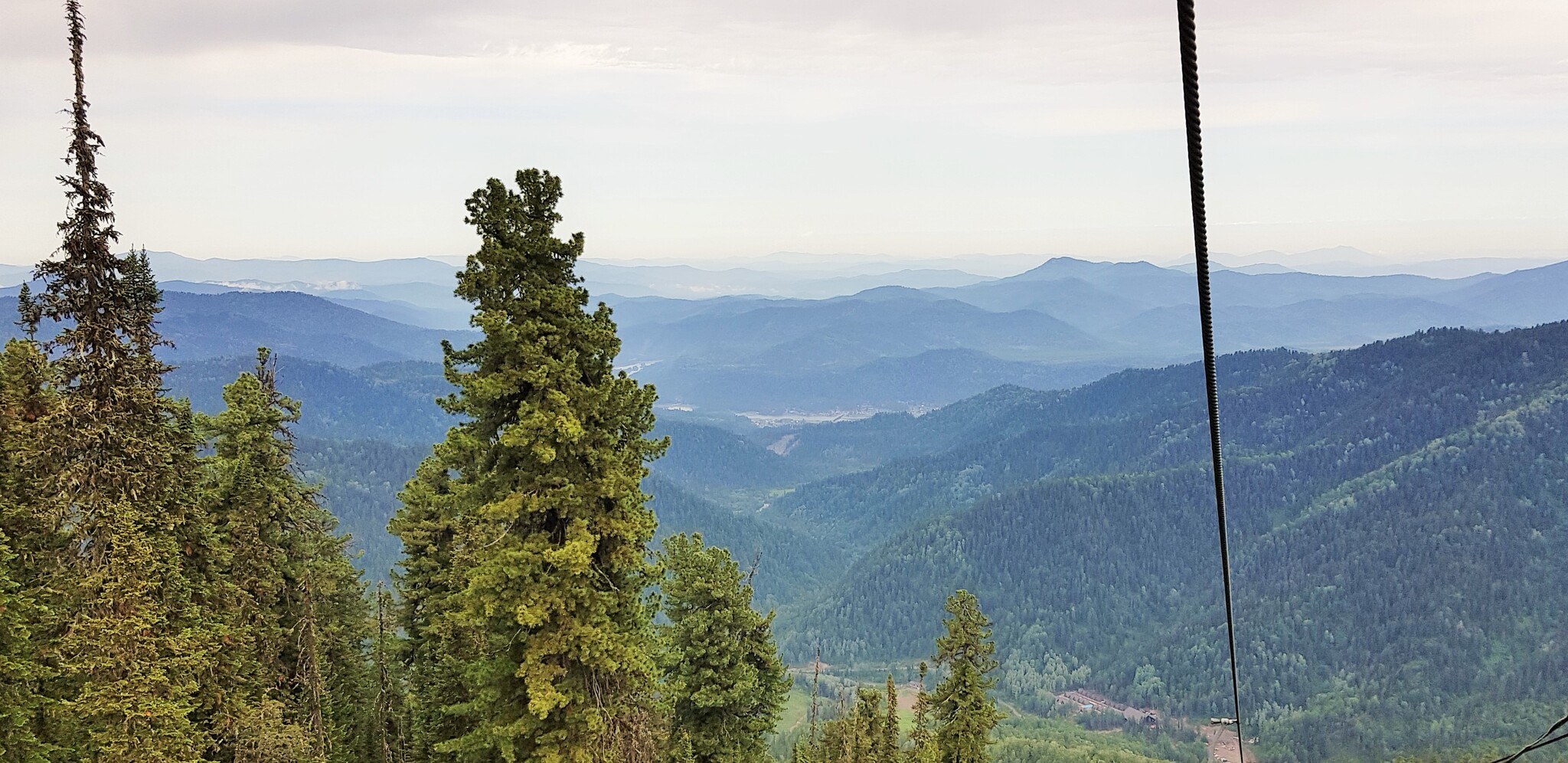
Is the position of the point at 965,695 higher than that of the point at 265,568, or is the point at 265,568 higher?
the point at 265,568

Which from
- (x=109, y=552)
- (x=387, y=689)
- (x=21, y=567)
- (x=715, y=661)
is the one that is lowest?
(x=387, y=689)

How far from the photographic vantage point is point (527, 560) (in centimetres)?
1816

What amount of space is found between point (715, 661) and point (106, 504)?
53.2ft

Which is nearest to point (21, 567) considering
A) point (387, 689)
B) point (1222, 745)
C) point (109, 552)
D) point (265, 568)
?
point (109, 552)

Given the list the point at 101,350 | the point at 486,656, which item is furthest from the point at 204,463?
the point at 486,656

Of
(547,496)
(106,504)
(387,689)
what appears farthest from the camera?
(387,689)

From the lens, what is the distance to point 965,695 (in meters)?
36.7

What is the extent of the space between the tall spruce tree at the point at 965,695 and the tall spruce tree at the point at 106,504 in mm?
25324

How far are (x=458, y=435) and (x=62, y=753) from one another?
13.1 metres

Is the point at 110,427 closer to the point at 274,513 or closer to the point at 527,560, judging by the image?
the point at 274,513

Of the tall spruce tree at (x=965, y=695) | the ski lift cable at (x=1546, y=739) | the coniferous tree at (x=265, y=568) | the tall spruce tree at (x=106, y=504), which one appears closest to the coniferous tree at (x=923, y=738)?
the tall spruce tree at (x=965, y=695)

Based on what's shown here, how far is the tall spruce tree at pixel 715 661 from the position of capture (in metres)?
28.6

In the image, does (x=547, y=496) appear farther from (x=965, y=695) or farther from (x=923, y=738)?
(x=923, y=738)

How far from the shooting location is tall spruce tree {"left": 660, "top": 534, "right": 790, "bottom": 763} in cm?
2861
